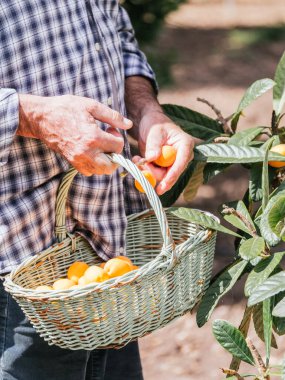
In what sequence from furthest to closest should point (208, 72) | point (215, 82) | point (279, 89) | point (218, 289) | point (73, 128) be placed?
point (208, 72)
point (215, 82)
point (279, 89)
point (218, 289)
point (73, 128)

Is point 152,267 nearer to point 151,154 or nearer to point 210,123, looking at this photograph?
point 151,154

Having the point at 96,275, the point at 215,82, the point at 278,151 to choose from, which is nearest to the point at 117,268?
the point at 96,275

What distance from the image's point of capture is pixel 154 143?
1.65m

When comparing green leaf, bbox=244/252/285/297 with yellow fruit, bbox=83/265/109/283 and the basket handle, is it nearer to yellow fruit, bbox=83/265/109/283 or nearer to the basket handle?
the basket handle

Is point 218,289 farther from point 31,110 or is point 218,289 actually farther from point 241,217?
point 31,110

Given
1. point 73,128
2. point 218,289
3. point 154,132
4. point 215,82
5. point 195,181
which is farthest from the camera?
point 215,82

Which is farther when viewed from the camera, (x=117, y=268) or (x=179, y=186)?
(x=179, y=186)

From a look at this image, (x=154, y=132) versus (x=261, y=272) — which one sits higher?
(x=154, y=132)


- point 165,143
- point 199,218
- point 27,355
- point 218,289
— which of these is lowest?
point 27,355

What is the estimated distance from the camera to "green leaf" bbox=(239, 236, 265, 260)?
1.46 m

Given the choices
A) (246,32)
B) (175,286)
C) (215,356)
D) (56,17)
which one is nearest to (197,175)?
(175,286)

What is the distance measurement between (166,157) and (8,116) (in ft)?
1.19

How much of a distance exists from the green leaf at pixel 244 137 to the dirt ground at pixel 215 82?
1.54m

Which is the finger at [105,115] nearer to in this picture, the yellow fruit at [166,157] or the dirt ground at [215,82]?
the yellow fruit at [166,157]
